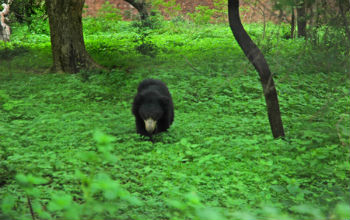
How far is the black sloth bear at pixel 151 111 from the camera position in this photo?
530 cm

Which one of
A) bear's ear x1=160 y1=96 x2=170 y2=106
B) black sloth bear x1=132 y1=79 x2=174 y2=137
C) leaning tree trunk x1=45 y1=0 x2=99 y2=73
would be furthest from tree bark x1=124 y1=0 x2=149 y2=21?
bear's ear x1=160 y1=96 x2=170 y2=106

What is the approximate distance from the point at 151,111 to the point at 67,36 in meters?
5.11

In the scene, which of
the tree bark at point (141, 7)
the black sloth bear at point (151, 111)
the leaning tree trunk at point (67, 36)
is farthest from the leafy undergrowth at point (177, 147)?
the tree bark at point (141, 7)

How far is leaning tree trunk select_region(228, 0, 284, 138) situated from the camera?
5168mm

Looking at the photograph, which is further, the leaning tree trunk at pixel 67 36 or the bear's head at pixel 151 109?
the leaning tree trunk at pixel 67 36

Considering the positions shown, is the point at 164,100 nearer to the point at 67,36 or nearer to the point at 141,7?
the point at 67,36

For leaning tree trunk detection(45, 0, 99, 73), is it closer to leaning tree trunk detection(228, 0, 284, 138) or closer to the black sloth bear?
the black sloth bear

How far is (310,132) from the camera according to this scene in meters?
4.61

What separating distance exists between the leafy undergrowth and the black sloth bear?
195 millimetres

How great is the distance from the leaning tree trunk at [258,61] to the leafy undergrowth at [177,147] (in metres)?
0.20

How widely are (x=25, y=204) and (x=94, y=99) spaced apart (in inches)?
195

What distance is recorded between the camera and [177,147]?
509cm

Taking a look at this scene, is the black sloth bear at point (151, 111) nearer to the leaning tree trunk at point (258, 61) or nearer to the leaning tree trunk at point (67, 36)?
the leaning tree trunk at point (258, 61)

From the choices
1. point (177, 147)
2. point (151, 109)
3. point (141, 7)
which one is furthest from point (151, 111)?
point (141, 7)
